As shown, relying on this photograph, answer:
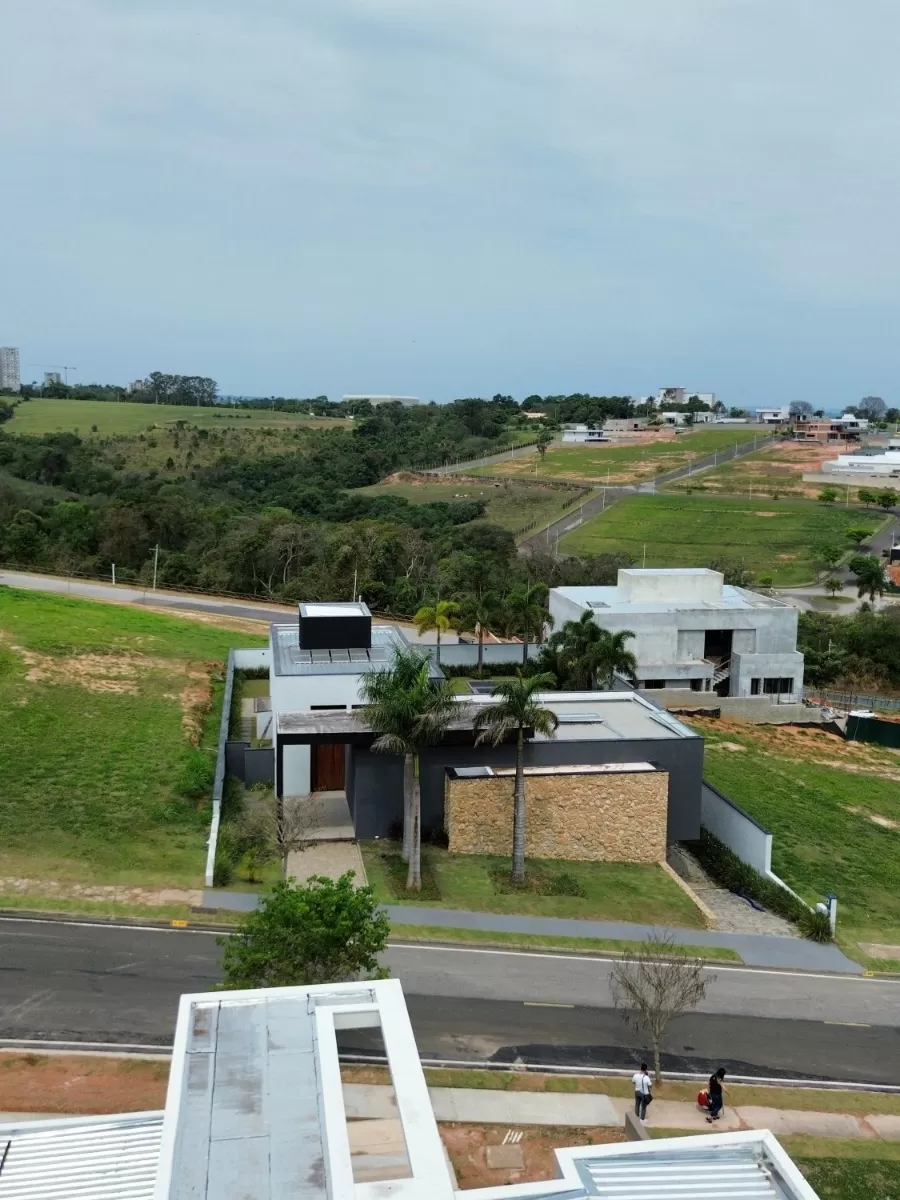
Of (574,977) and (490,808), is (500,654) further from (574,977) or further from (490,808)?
(574,977)

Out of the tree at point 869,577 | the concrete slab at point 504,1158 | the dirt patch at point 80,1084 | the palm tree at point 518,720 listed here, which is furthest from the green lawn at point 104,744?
the tree at point 869,577

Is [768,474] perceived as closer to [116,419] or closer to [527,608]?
[527,608]

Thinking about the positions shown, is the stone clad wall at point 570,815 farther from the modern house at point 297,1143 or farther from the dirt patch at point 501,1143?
the modern house at point 297,1143

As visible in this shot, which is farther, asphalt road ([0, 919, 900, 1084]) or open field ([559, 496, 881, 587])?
open field ([559, 496, 881, 587])

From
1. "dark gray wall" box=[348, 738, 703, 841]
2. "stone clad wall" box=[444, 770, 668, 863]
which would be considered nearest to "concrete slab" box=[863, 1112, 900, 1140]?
"stone clad wall" box=[444, 770, 668, 863]

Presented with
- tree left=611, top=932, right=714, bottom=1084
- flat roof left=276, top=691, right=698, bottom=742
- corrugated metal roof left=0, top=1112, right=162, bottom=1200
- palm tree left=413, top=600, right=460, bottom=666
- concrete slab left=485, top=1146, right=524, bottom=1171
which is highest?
palm tree left=413, top=600, right=460, bottom=666

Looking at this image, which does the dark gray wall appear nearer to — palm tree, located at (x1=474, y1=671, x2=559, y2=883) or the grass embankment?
palm tree, located at (x1=474, y1=671, x2=559, y2=883)
